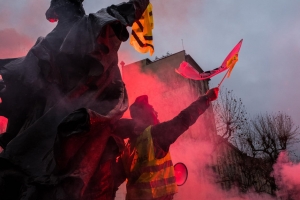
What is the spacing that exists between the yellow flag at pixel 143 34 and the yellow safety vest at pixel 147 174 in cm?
133

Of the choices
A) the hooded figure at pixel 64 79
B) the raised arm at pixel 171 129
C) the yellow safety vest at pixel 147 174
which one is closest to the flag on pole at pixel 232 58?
the raised arm at pixel 171 129

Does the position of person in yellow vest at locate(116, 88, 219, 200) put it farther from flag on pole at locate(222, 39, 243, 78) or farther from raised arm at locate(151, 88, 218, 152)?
flag on pole at locate(222, 39, 243, 78)

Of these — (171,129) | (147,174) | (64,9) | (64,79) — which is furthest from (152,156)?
(64,9)

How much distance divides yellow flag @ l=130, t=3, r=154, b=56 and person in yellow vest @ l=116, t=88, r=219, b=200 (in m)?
1.21

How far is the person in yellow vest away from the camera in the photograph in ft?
10.3

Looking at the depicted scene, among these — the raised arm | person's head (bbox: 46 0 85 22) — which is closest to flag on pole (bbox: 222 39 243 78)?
the raised arm

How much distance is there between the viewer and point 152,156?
3211 millimetres

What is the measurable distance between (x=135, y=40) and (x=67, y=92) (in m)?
1.36

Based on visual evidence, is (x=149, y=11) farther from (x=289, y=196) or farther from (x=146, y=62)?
(x=146, y=62)

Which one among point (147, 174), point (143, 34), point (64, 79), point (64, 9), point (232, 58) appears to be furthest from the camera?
point (143, 34)

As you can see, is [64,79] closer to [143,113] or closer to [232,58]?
[143,113]

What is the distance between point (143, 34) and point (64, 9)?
103 cm

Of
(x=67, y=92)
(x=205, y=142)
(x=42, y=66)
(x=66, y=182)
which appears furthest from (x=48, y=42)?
(x=205, y=142)

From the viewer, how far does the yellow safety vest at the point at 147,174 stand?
3.13 m
